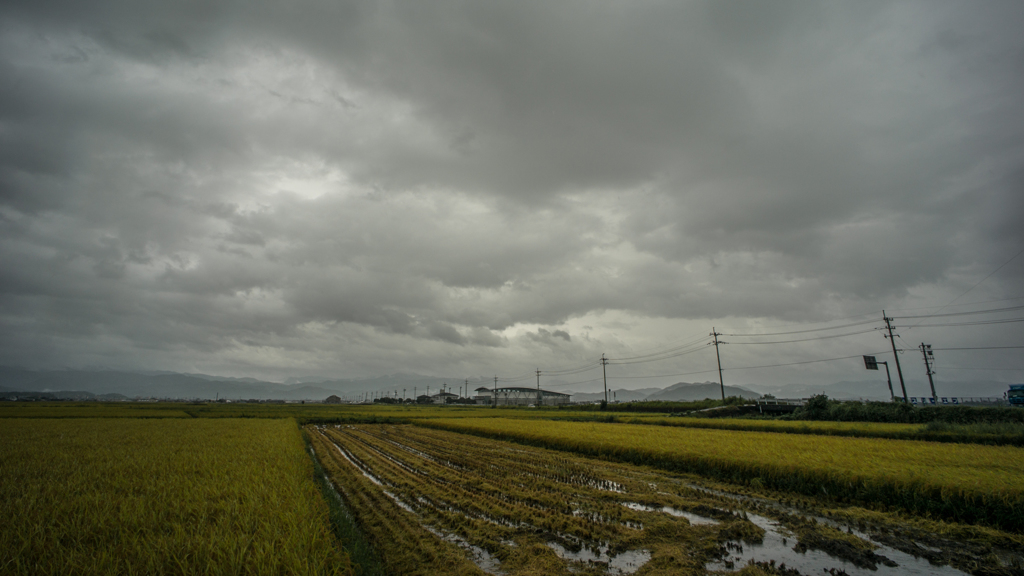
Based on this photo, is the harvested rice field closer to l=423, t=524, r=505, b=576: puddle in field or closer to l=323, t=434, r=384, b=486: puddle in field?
l=423, t=524, r=505, b=576: puddle in field

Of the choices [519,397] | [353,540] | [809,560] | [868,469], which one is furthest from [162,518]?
[519,397]

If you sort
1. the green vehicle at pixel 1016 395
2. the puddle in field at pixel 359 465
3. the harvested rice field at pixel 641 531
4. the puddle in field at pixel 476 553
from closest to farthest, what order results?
the puddle in field at pixel 476 553
the harvested rice field at pixel 641 531
the puddle in field at pixel 359 465
the green vehicle at pixel 1016 395

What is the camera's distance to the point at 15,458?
13680 millimetres

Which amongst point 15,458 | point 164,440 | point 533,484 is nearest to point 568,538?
point 533,484

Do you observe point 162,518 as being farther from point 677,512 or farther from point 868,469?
point 868,469

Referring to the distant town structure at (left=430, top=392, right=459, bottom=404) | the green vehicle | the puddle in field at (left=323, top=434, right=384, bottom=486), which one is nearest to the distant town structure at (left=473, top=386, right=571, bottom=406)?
the distant town structure at (left=430, top=392, right=459, bottom=404)

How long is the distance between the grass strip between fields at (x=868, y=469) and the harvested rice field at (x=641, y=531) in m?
0.57

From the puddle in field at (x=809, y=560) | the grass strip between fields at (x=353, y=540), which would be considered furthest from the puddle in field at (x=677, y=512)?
the grass strip between fields at (x=353, y=540)

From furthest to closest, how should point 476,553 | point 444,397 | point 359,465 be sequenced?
point 444,397 → point 359,465 → point 476,553

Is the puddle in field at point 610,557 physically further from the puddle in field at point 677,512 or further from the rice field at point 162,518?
the rice field at point 162,518

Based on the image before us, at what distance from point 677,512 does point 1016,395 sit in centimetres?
6472

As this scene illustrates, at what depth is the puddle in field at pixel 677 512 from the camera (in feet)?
30.5

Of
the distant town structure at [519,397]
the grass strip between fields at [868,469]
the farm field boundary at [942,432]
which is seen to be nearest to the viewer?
the grass strip between fields at [868,469]

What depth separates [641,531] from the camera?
28.0 ft
